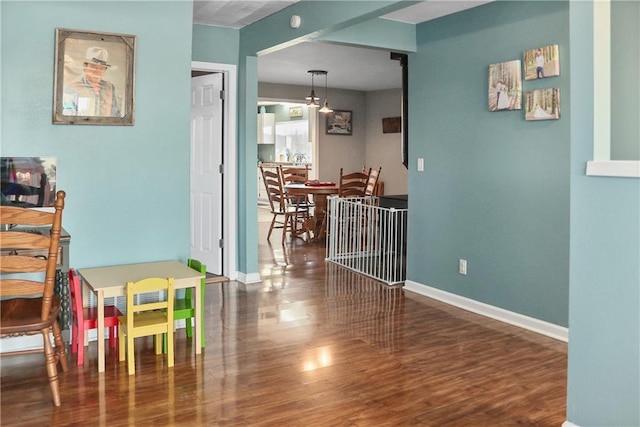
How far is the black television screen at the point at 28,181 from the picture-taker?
Result: 3.42 metres

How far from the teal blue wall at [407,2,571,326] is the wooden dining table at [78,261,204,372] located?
7.16 feet

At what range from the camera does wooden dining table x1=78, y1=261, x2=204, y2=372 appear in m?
3.13

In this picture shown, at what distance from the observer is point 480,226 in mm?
4426

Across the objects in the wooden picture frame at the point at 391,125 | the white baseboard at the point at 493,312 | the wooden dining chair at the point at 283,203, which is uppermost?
the wooden picture frame at the point at 391,125

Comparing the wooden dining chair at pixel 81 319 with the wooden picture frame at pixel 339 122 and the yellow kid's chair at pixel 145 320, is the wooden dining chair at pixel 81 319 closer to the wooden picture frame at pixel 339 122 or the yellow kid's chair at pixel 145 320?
the yellow kid's chair at pixel 145 320

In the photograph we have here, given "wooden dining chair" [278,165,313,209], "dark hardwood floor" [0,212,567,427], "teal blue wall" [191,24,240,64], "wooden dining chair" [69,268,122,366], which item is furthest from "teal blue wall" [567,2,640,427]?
"wooden dining chair" [278,165,313,209]

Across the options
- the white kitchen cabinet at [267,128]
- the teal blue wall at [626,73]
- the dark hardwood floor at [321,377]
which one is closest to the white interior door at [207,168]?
the dark hardwood floor at [321,377]

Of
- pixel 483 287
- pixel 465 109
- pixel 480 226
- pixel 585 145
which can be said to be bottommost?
pixel 483 287

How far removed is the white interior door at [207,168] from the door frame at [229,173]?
4 centimetres

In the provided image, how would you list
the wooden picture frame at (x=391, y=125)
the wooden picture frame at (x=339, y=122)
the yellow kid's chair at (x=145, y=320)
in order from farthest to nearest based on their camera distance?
1. the wooden picture frame at (x=339, y=122)
2. the wooden picture frame at (x=391, y=125)
3. the yellow kid's chair at (x=145, y=320)

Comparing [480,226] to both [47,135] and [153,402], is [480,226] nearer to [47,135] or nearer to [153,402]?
[153,402]

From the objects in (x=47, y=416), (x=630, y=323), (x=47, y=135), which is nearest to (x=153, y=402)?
(x=47, y=416)

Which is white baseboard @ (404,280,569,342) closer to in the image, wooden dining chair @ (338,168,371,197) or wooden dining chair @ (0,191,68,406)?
wooden dining chair @ (338,168,371,197)

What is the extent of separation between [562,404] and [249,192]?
334 centimetres
